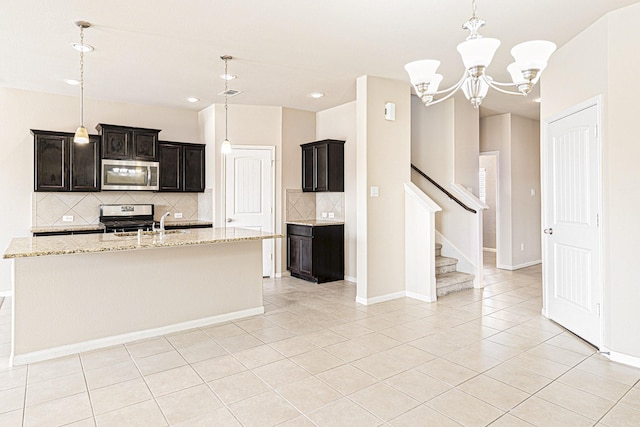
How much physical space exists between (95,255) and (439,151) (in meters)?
4.94

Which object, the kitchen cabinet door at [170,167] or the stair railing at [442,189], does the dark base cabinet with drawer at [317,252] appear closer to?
the stair railing at [442,189]

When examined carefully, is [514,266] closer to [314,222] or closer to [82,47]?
[314,222]

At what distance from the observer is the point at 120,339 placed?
351 centimetres

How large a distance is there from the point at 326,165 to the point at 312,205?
3.24 ft

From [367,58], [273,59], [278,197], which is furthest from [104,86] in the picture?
[367,58]

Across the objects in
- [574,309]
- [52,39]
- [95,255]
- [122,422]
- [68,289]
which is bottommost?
[122,422]

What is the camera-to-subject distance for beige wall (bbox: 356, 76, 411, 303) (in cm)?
476

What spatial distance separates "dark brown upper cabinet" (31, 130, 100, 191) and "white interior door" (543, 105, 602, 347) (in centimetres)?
572

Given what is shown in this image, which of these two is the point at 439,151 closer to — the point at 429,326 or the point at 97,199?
→ the point at 429,326

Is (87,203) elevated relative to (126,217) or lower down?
elevated

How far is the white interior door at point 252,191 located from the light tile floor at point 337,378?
2.26 meters

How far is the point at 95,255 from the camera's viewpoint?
134 inches

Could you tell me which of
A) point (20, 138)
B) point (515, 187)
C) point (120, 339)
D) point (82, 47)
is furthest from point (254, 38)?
point (515, 187)

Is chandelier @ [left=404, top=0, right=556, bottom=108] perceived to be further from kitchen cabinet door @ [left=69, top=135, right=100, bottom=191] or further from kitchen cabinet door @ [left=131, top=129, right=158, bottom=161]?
kitchen cabinet door @ [left=69, top=135, right=100, bottom=191]
